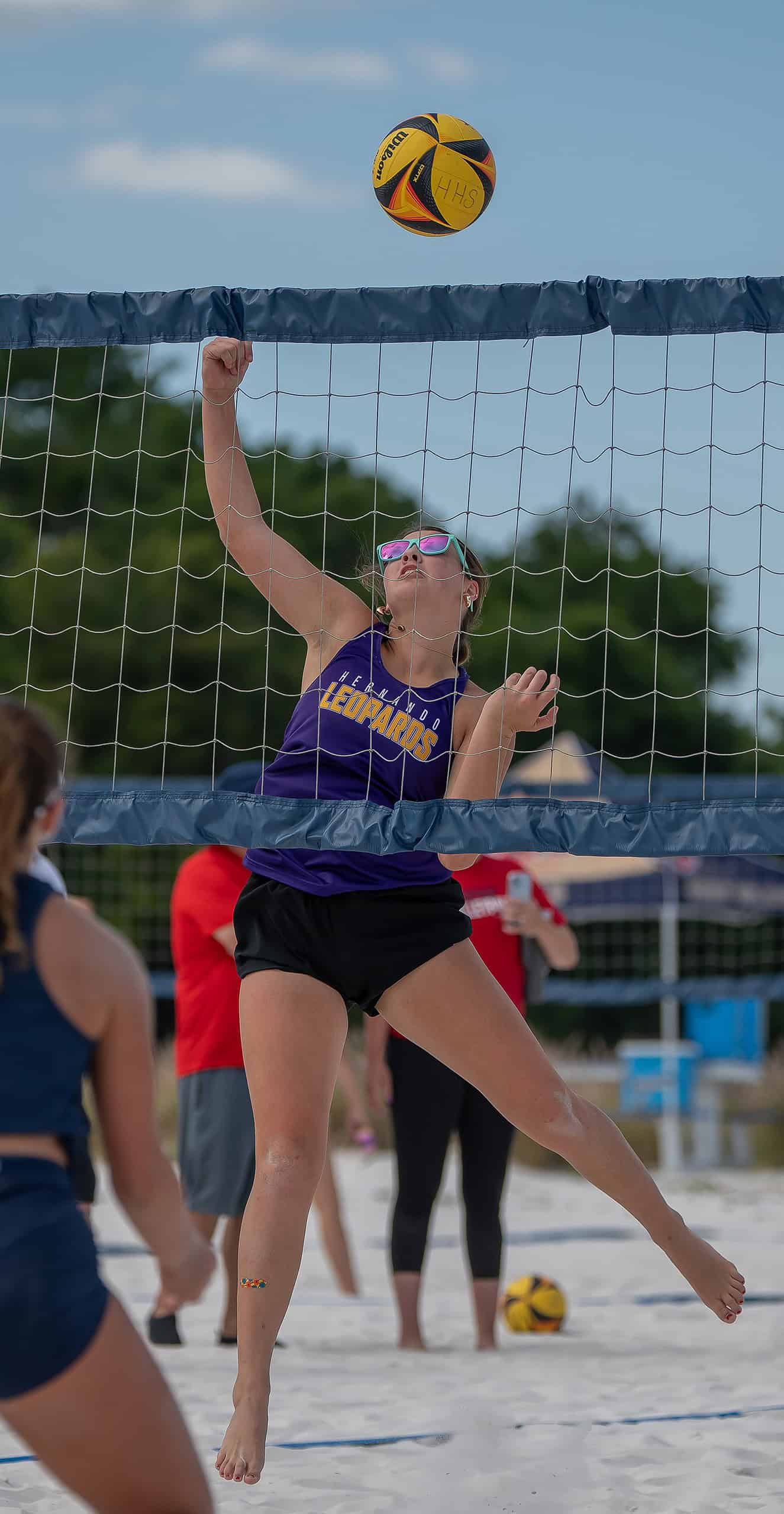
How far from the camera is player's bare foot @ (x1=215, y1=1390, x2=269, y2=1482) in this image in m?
2.71

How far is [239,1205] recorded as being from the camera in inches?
193

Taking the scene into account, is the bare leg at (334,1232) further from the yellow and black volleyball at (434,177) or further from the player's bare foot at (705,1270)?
the yellow and black volleyball at (434,177)

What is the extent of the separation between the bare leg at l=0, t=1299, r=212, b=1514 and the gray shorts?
310cm

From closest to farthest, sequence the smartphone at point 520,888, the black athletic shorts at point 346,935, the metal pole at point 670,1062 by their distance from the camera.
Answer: the black athletic shorts at point 346,935 → the smartphone at point 520,888 → the metal pole at point 670,1062

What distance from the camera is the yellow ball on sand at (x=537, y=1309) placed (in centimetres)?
527

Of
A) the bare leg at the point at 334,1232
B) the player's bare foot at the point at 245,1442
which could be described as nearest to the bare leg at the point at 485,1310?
the bare leg at the point at 334,1232

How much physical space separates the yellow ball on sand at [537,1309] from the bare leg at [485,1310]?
1.08ft

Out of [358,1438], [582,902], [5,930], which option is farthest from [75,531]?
[5,930]

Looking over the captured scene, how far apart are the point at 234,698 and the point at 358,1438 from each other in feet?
57.6

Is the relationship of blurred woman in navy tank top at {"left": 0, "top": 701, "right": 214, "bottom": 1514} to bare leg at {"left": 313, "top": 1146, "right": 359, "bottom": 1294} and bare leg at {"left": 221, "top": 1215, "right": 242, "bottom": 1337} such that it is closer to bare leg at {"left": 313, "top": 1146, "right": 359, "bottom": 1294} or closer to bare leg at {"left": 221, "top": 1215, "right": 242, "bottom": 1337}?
bare leg at {"left": 221, "top": 1215, "right": 242, "bottom": 1337}

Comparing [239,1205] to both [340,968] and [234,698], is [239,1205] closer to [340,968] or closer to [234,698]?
[340,968]

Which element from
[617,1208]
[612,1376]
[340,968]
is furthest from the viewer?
[617,1208]

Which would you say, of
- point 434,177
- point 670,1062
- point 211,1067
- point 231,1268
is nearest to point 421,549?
point 434,177

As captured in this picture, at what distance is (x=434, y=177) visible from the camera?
13.2 ft
